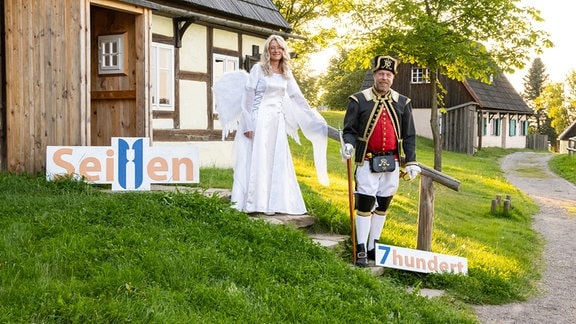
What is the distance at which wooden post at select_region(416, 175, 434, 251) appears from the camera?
7898mm

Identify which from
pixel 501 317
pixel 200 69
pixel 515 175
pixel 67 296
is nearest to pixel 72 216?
pixel 67 296

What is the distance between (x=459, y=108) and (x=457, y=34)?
21.5m

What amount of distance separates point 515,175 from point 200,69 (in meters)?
15.3

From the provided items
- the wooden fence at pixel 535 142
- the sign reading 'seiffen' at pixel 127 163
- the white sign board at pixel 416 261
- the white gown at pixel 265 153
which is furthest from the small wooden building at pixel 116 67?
the wooden fence at pixel 535 142

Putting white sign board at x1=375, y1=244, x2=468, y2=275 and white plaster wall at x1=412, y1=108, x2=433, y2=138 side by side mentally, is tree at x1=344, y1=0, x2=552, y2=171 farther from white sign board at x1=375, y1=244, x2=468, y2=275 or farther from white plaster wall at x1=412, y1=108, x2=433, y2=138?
white plaster wall at x1=412, y1=108, x2=433, y2=138

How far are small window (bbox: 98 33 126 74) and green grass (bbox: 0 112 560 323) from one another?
302cm

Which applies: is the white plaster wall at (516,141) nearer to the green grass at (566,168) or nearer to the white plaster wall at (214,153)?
the green grass at (566,168)

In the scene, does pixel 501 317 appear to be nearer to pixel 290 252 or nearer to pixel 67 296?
pixel 290 252

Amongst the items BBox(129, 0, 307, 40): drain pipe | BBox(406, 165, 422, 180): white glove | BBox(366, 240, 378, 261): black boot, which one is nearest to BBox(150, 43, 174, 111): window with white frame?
BBox(129, 0, 307, 40): drain pipe

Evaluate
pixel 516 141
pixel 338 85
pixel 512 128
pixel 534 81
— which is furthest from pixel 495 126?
pixel 534 81

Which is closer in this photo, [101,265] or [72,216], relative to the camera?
[101,265]

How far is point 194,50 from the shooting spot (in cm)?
1438

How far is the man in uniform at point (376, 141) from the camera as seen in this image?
711 cm

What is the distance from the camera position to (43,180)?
799 centimetres
